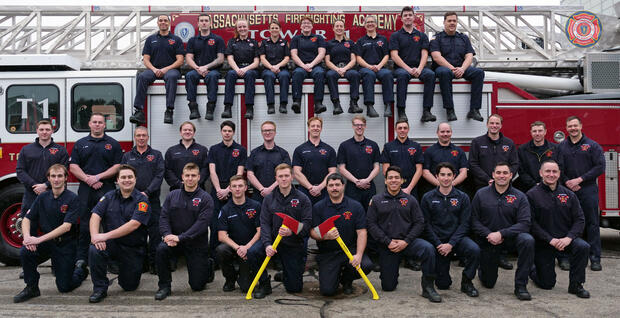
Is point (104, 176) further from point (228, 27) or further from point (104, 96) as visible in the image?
point (228, 27)

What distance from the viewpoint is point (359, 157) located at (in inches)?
265

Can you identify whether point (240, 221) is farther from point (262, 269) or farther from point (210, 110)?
point (210, 110)

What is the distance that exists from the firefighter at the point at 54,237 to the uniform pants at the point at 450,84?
5145 millimetres

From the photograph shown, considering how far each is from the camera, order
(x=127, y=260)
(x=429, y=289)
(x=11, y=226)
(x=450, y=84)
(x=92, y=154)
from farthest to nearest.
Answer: (x=450, y=84)
(x=11, y=226)
(x=92, y=154)
(x=127, y=260)
(x=429, y=289)

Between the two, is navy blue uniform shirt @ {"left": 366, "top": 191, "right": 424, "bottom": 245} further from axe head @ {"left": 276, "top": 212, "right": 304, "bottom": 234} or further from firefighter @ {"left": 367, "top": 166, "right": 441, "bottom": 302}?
axe head @ {"left": 276, "top": 212, "right": 304, "bottom": 234}

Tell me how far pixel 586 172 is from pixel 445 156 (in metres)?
1.91

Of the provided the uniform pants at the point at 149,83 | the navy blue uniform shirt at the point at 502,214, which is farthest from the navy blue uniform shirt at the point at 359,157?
the uniform pants at the point at 149,83

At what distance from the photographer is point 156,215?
654 cm

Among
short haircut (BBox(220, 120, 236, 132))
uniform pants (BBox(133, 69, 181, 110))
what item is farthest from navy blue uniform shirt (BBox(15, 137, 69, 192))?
short haircut (BBox(220, 120, 236, 132))

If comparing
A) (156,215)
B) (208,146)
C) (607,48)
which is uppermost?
(607,48)

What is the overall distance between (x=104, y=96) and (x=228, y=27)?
285cm

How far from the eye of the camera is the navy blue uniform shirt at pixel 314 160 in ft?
21.6

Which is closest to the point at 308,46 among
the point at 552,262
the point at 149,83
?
the point at 149,83

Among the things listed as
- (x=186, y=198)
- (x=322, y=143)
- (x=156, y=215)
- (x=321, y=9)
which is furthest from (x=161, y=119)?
(x=321, y=9)
